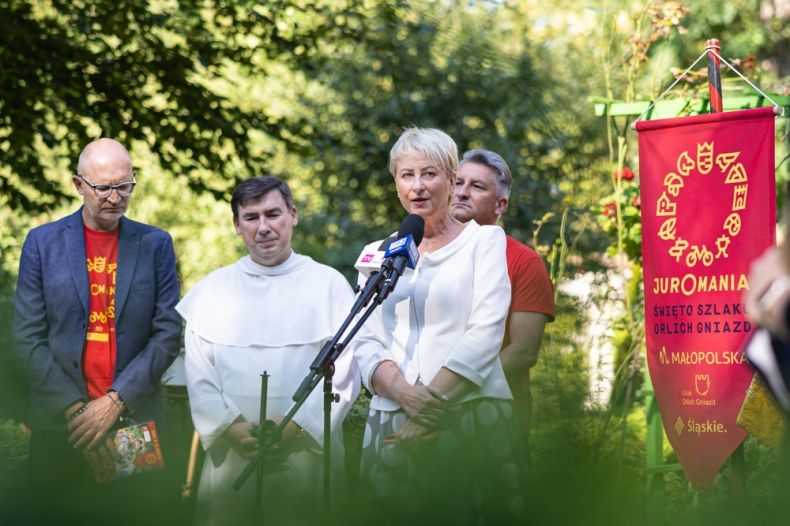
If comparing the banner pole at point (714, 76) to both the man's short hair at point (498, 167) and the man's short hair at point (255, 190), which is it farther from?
the man's short hair at point (255, 190)

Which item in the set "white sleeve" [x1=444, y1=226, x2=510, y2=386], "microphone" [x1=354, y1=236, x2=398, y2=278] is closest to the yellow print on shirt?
"microphone" [x1=354, y1=236, x2=398, y2=278]

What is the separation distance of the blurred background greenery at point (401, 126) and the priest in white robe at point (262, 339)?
0.32 meters

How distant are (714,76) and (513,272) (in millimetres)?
1439

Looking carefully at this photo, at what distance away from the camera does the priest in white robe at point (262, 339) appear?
383 cm

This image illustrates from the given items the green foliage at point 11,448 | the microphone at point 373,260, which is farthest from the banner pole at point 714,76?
the green foliage at point 11,448

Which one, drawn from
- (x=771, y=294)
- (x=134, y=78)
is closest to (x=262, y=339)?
(x=771, y=294)

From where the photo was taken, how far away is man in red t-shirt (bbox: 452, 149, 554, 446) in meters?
4.24

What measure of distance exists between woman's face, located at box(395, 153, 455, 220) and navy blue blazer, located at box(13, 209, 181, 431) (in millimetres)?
1064

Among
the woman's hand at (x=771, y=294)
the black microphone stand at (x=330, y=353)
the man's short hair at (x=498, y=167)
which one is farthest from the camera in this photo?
the man's short hair at (x=498, y=167)

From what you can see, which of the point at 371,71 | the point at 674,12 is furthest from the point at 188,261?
the point at 674,12

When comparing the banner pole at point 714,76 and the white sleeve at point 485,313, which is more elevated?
the banner pole at point 714,76

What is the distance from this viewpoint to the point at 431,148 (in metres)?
3.76

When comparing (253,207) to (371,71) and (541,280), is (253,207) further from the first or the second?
(371,71)

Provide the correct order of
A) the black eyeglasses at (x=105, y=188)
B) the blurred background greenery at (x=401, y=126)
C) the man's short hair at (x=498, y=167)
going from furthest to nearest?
the man's short hair at (x=498, y=167) < the black eyeglasses at (x=105, y=188) < the blurred background greenery at (x=401, y=126)
